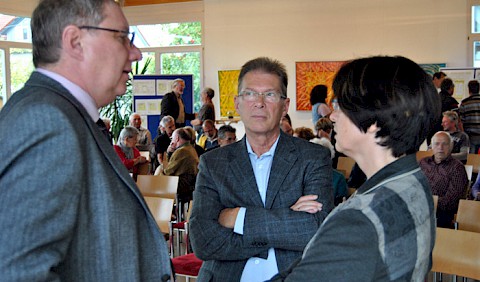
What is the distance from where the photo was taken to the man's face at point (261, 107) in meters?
2.34

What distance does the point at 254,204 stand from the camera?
223cm

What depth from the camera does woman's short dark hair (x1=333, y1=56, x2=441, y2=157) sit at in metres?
1.34

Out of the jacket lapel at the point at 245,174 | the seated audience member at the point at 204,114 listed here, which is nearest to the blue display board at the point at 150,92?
the seated audience member at the point at 204,114

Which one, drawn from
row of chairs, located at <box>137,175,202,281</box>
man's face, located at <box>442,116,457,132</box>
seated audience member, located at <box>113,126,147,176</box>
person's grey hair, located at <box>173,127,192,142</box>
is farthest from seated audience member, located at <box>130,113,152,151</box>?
man's face, located at <box>442,116,457,132</box>

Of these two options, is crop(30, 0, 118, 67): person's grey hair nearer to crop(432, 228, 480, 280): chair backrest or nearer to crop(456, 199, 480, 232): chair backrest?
crop(432, 228, 480, 280): chair backrest

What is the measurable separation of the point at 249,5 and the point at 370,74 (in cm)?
1227

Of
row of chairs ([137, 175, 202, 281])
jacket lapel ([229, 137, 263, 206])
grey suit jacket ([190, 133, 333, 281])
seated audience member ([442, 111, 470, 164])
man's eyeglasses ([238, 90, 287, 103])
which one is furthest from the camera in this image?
seated audience member ([442, 111, 470, 164])

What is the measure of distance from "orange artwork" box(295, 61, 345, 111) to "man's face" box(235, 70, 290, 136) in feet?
33.9

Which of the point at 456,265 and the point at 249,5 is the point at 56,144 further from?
the point at 249,5

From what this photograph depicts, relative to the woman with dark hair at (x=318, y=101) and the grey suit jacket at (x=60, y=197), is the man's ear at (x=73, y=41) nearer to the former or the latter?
the grey suit jacket at (x=60, y=197)

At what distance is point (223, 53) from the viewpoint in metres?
13.5

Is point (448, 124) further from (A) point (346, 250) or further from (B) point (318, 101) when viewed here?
(A) point (346, 250)

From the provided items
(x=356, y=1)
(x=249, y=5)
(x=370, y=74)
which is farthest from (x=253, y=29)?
(x=370, y=74)

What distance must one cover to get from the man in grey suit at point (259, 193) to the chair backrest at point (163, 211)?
97.1 inches
